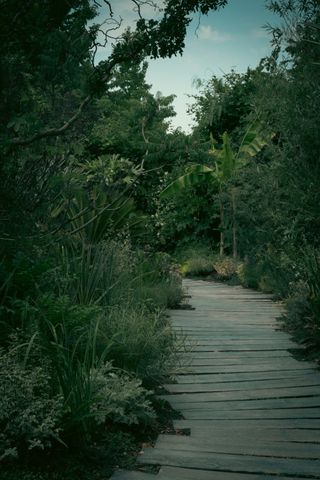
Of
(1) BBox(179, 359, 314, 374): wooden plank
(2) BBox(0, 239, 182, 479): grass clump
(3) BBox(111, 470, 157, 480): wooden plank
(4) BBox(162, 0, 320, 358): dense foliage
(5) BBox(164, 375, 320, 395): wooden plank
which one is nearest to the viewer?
(3) BBox(111, 470, 157, 480): wooden plank

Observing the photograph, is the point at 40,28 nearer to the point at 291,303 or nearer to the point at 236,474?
the point at 236,474

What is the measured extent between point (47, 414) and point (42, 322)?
1091 millimetres

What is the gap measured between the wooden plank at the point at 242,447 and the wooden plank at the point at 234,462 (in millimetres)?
63

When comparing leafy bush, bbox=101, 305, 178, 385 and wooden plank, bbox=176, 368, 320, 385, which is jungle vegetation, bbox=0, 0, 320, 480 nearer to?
leafy bush, bbox=101, 305, 178, 385

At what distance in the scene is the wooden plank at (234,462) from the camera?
2.52m

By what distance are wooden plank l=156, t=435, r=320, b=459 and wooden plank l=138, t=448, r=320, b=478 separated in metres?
0.06

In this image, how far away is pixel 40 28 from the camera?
8.95ft

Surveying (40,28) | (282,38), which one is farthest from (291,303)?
(40,28)

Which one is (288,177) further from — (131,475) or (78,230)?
(131,475)

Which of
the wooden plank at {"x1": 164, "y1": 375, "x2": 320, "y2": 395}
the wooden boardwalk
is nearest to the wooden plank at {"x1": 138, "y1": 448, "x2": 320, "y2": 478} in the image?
the wooden boardwalk

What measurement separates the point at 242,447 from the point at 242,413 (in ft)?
2.08

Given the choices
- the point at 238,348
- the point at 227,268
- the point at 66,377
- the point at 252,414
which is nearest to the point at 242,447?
the point at 252,414

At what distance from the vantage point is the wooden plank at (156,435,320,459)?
2.74 m

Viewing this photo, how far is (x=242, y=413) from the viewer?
11.4 feet
